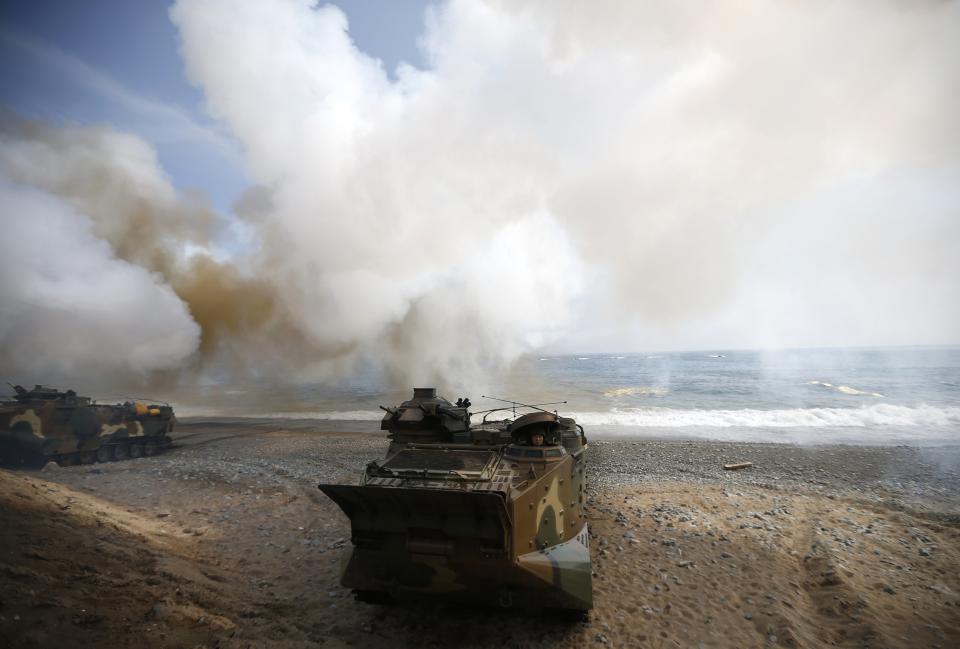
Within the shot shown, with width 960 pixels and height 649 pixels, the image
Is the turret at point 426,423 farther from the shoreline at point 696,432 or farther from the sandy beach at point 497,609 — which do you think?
the shoreline at point 696,432

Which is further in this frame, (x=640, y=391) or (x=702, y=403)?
(x=640, y=391)

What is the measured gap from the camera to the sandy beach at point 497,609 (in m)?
5.15

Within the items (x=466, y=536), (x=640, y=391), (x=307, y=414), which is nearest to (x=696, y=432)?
(x=640, y=391)

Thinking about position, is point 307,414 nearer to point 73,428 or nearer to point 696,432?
point 73,428

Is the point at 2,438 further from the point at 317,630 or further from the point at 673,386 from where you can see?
the point at 673,386

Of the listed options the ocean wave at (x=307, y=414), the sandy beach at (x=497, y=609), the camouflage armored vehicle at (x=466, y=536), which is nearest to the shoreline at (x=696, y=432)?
the ocean wave at (x=307, y=414)

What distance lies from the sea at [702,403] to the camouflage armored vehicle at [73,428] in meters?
9.01

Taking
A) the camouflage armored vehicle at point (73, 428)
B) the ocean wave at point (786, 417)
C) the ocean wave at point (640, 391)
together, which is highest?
the camouflage armored vehicle at point (73, 428)

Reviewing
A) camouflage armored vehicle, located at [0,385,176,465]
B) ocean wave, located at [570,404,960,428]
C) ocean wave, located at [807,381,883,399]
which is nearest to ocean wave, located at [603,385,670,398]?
ocean wave, located at [570,404,960,428]

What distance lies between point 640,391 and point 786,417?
1402 cm

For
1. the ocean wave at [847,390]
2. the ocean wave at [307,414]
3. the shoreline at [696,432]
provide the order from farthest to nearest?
the ocean wave at [847,390], the ocean wave at [307,414], the shoreline at [696,432]

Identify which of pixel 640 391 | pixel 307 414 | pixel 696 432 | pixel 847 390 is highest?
pixel 307 414

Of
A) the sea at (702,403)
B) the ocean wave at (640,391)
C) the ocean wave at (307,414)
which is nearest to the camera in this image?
the sea at (702,403)

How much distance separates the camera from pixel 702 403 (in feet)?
101
